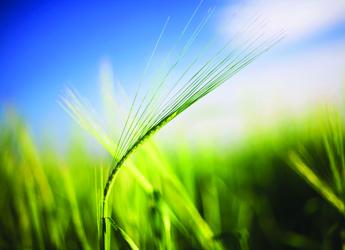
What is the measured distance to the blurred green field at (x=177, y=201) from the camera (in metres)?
0.54

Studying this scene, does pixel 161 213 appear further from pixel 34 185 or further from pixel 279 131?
pixel 279 131

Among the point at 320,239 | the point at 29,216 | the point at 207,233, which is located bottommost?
the point at 320,239

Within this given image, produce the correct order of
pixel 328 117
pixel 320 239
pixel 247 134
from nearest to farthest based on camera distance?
pixel 328 117 < pixel 320 239 < pixel 247 134

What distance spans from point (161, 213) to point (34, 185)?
1.39 feet

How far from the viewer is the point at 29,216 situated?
77 cm

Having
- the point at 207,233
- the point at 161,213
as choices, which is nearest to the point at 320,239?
the point at 207,233

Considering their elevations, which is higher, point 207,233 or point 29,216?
point 29,216

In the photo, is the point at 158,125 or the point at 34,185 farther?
the point at 34,185

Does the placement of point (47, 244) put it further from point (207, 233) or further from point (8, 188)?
point (207, 233)

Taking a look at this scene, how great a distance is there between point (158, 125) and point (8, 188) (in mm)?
694

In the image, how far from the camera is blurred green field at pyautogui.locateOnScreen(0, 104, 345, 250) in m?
0.54

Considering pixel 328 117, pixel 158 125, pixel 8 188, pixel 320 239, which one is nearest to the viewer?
pixel 158 125

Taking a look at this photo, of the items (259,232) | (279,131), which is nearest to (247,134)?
(279,131)

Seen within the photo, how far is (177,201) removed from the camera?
0.69 m
